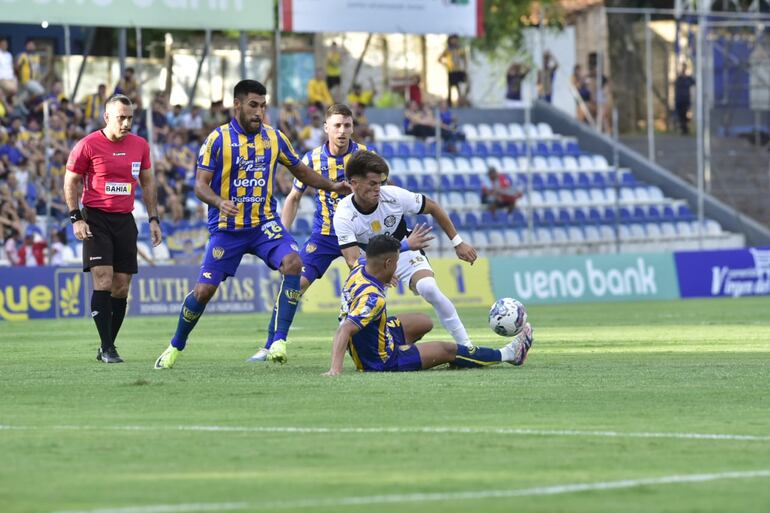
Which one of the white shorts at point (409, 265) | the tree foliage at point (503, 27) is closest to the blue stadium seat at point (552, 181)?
the tree foliage at point (503, 27)

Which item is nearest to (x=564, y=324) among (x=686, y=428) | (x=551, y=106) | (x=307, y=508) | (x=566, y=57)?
(x=686, y=428)

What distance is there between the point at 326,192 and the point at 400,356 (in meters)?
2.71

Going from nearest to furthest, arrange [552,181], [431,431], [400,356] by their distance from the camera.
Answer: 1. [431,431]
2. [400,356]
3. [552,181]

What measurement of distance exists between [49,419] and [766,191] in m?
32.3

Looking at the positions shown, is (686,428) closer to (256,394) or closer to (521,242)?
(256,394)

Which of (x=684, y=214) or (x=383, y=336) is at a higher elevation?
(x=383, y=336)

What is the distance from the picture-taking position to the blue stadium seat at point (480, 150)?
118 feet

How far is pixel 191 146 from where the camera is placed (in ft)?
101

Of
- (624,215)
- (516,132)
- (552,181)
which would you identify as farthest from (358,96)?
(624,215)

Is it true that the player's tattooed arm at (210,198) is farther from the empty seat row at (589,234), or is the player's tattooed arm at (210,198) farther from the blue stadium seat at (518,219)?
the blue stadium seat at (518,219)

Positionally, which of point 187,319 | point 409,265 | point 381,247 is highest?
point 381,247

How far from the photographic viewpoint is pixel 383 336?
11.8 metres

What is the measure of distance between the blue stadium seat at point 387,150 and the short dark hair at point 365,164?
70.2 feet

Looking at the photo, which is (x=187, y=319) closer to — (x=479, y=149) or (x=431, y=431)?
(x=431, y=431)
